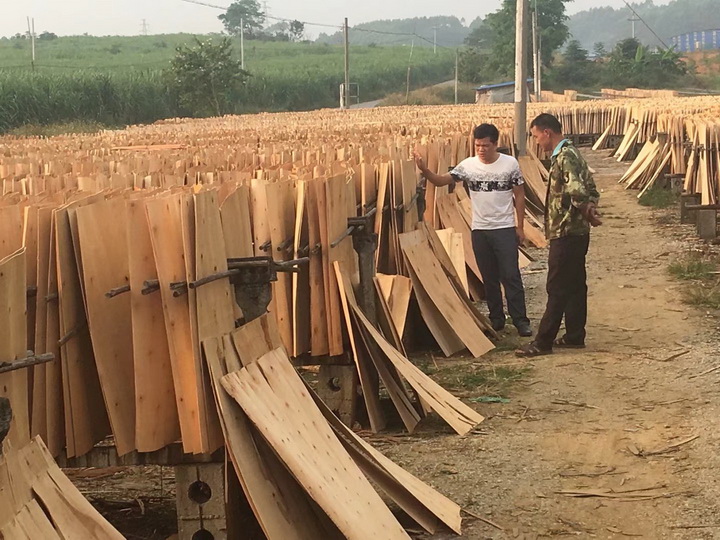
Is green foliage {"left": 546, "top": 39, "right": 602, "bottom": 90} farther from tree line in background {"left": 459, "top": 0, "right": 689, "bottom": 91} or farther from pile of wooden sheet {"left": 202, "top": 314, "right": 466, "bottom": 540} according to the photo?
pile of wooden sheet {"left": 202, "top": 314, "right": 466, "bottom": 540}

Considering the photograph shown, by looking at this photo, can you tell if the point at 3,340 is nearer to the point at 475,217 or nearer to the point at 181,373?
the point at 181,373

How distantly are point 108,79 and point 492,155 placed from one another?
4217 cm

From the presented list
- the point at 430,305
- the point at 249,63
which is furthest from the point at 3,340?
the point at 249,63

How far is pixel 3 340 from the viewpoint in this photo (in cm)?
374

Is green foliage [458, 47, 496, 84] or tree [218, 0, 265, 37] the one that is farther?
tree [218, 0, 265, 37]

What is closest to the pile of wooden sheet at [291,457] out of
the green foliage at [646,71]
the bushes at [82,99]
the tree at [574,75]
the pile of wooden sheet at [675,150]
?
the pile of wooden sheet at [675,150]

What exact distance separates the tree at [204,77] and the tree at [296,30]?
8761cm

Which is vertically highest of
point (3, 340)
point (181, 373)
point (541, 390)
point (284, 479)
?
point (3, 340)

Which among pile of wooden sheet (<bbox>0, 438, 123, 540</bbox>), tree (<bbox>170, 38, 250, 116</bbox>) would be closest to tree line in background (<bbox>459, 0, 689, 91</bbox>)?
tree (<bbox>170, 38, 250, 116</bbox>)

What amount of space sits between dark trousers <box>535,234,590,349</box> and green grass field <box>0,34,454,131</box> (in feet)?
121

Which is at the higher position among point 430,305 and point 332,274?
A: point 332,274

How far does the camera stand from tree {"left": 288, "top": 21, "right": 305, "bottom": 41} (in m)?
136

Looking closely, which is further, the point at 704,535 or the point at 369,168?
the point at 369,168

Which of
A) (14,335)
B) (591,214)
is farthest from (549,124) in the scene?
(14,335)
